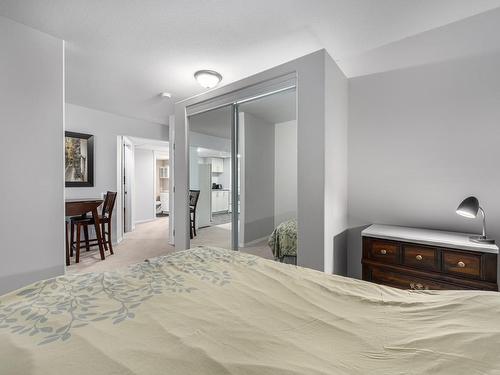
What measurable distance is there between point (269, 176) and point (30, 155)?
234 cm

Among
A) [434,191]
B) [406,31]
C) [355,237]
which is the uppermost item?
[406,31]

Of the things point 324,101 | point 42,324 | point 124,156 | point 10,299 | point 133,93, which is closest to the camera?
point 42,324

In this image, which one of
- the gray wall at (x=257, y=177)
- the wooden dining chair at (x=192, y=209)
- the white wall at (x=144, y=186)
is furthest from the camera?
the white wall at (x=144, y=186)

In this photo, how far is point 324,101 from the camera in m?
1.99

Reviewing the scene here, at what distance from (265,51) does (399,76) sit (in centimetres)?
136

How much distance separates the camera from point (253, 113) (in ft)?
9.18

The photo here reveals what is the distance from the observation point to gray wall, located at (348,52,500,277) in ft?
Answer: 6.31

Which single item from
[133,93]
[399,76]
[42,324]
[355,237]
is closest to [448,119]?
[399,76]

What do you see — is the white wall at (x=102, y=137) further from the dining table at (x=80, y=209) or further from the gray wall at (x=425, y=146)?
the gray wall at (x=425, y=146)

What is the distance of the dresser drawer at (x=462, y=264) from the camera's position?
5.27ft

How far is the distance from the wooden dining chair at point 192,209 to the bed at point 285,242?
4.54 ft

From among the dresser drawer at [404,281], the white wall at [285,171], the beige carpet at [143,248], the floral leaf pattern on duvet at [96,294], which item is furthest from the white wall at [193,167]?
the dresser drawer at [404,281]

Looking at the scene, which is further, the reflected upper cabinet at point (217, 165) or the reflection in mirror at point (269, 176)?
the reflected upper cabinet at point (217, 165)

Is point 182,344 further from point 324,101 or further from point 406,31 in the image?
point 406,31
